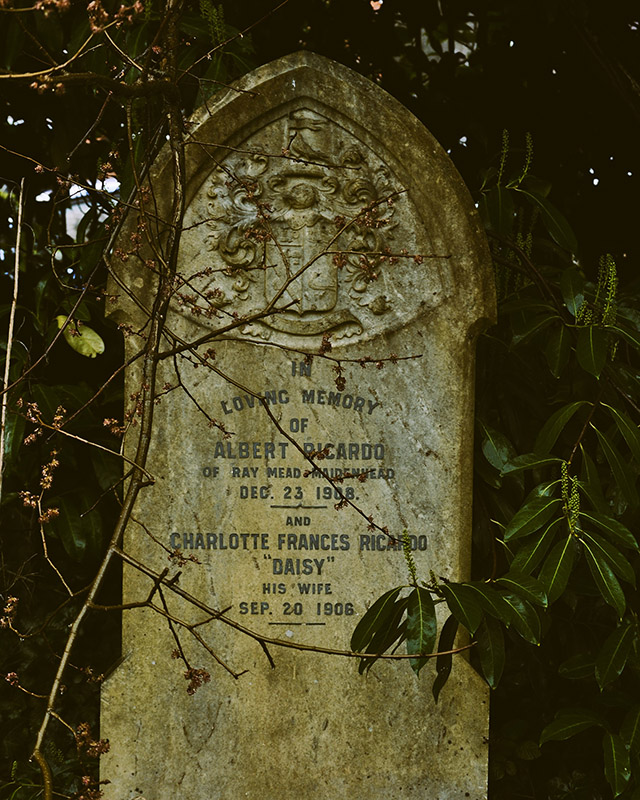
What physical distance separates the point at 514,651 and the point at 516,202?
65.2 inches

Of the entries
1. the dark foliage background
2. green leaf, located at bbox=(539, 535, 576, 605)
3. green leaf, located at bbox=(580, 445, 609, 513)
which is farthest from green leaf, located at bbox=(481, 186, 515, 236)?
green leaf, located at bbox=(539, 535, 576, 605)

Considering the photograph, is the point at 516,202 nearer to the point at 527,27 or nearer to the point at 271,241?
the point at 527,27

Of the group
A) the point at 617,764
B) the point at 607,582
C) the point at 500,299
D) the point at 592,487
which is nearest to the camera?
the point at 607,582

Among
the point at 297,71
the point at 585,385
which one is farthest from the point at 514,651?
the point at 297,71

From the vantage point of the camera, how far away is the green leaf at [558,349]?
2.74m

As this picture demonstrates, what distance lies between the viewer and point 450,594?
2.24m

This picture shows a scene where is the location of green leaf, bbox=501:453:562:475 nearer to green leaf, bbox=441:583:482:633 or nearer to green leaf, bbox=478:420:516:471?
green leaf, bbox=478:420:516:471

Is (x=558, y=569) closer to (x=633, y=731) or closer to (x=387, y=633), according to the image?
(x=387, y=633)

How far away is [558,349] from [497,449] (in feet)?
1.14

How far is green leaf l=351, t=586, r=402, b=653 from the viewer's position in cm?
225

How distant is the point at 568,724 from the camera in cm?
287

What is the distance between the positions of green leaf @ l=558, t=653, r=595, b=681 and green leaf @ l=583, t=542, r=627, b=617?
51 centimetres

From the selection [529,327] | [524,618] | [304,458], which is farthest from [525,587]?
[529,327]

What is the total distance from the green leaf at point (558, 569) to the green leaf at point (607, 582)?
0.15 feet
